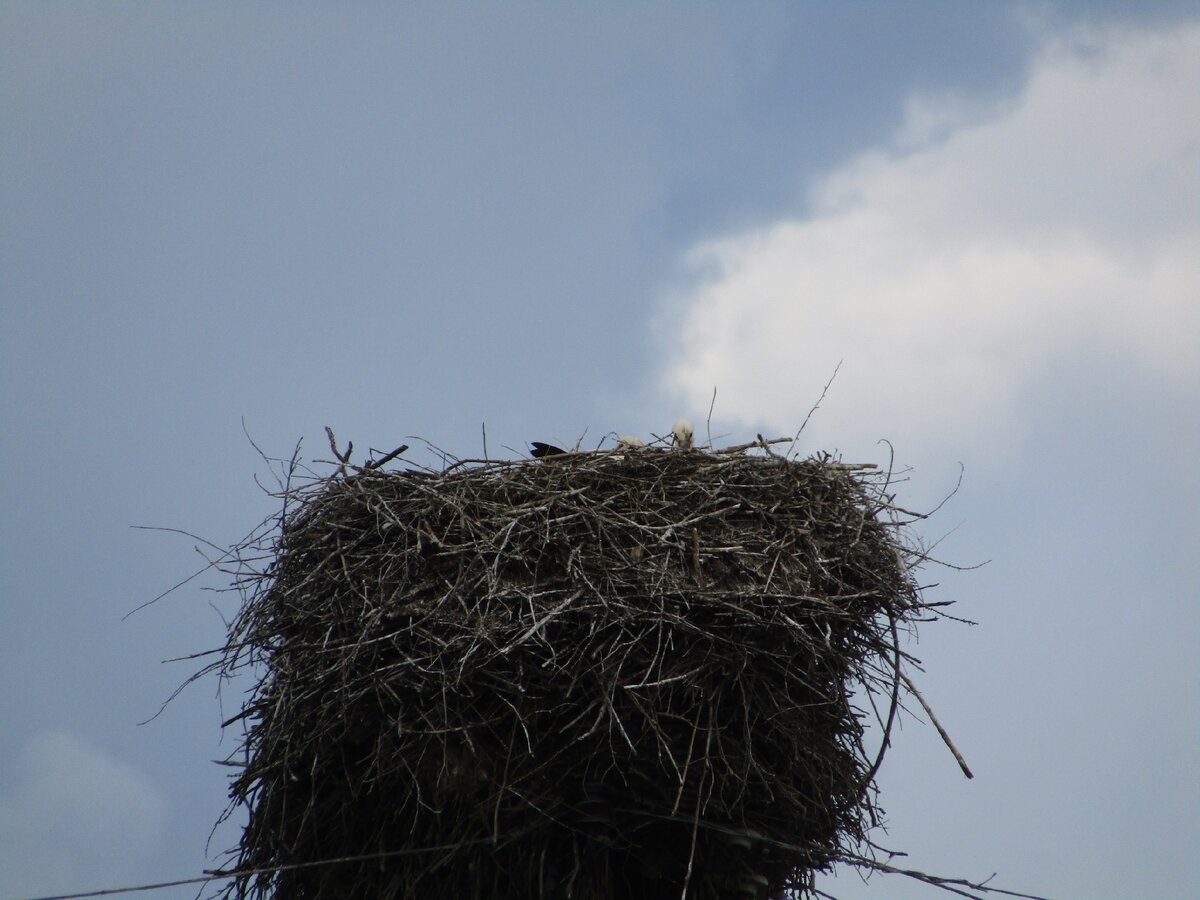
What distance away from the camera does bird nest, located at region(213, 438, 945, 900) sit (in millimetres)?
5980

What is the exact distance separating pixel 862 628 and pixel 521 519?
5.79ft

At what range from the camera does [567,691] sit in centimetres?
596

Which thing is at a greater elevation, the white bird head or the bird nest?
the white bird head

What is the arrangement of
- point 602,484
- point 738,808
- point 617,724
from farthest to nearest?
1. point 602,484
2. point 738,808
3. point 617,724

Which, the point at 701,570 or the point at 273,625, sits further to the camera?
the point at 273,625

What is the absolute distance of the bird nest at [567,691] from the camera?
598cm

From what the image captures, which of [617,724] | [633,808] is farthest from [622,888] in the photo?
[617,724]

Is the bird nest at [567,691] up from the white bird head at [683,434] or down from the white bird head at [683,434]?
down

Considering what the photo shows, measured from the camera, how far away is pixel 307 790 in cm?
632

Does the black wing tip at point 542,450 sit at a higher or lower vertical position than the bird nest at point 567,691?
higher

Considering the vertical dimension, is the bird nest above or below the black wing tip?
below

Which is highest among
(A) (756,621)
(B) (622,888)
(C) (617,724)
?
(A) (756,621)

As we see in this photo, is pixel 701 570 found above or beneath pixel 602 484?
beneath

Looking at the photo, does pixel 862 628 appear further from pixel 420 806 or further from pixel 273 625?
pixel 273 625
